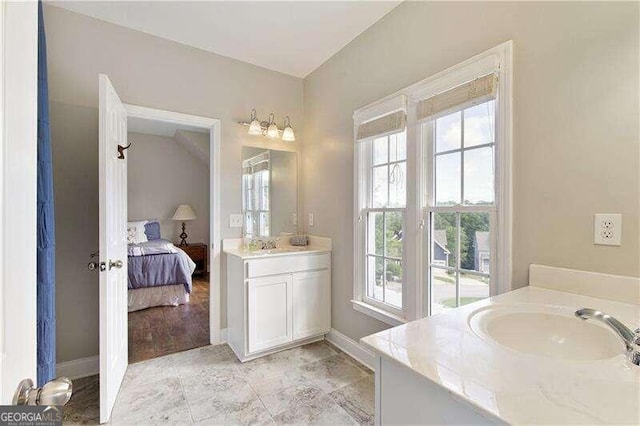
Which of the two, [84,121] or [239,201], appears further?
[239,201]

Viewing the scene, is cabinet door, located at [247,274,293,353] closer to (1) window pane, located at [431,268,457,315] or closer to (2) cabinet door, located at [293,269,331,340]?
(2) cabinet door, located at [293,269,331,340]

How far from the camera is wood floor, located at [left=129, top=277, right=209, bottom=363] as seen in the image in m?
2.54

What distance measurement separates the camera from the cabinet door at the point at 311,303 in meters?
2.54

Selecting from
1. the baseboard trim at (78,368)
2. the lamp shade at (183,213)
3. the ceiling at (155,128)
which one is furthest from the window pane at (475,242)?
the lamp shade at (183,213)

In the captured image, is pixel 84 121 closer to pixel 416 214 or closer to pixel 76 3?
pixel 76 3

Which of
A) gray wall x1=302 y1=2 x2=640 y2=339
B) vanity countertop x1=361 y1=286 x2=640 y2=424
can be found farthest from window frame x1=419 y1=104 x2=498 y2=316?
vanity countertop x1=361 y1=286 x2=640 y2=424

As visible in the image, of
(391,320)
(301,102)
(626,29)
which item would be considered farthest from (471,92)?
(301,102)

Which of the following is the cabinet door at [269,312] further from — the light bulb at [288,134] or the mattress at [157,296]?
the mattress at [157,296]

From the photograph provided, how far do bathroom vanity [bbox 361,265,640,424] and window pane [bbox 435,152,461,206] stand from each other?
0.69m

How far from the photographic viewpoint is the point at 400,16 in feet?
6.66

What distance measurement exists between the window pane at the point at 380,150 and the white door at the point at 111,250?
5.94ft

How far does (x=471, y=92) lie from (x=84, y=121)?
8.63 ft

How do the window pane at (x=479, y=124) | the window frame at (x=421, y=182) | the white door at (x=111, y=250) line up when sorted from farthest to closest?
the white door at (x=111, y=250)
the window pane at (x=479, y=124)
the window frame at (x=421, y=182)

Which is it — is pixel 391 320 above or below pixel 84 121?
below
